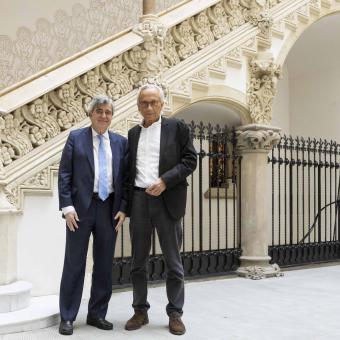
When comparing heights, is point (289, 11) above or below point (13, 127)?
above

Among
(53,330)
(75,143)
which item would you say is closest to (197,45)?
(75,143)

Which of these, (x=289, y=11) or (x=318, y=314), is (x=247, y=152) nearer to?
(x=289, y=11)

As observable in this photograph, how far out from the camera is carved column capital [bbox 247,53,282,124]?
7547mm

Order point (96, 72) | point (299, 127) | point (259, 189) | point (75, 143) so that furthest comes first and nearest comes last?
point (299, 127) < point (259, 189) < point (96, 72) < point (75, 143)

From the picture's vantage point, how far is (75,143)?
407 cm

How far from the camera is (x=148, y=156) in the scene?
13.4ft

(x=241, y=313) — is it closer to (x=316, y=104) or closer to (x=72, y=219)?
(x=72, y=219)

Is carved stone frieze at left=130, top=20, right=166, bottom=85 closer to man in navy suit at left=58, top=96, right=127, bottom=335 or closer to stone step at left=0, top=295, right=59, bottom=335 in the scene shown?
man in navy suit at left=58, top=96, right=127, bottom=335

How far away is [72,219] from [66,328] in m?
0.82

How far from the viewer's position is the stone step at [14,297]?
4422 mm

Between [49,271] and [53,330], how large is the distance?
1.25 m

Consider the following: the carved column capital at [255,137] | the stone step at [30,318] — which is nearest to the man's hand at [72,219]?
the stone step at [30,318]

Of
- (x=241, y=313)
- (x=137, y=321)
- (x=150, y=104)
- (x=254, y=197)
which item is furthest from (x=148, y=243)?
(x=254, y=197)

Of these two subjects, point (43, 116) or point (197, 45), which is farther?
point (197, 45)
